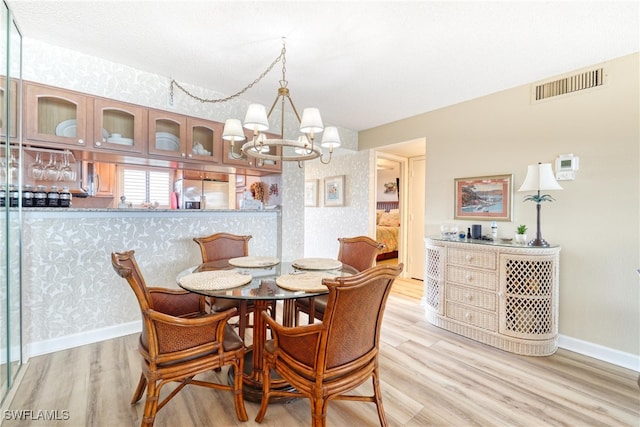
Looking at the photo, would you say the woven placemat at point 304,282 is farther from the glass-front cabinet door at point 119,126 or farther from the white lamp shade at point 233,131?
the glass-front cabinet door at point 119,126

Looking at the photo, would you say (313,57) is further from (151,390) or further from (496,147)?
(151,390)

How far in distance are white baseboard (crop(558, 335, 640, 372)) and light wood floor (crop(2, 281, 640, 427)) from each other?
0.07 meters

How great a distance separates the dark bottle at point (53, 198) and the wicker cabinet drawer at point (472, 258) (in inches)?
138

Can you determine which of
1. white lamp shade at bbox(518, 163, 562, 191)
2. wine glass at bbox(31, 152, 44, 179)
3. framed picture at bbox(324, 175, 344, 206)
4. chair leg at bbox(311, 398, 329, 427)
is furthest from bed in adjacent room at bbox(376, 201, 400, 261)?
wine glass at bbox(31, 152, 44, 179)

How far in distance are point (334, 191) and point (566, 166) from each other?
316 centimetres

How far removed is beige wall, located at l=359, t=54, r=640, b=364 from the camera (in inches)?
88.7

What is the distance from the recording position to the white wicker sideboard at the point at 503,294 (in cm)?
239

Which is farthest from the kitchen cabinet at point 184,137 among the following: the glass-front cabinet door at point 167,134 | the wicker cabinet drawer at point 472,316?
the wicker cabinet drawer at point 472,316

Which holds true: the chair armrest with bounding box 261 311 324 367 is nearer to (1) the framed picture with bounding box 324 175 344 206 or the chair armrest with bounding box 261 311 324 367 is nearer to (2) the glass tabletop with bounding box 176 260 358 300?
(2) the glass tabletop with bounding box 176 260 358 300

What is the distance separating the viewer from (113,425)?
154cm

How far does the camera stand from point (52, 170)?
2.37 m

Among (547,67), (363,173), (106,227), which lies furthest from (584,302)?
(106,227)

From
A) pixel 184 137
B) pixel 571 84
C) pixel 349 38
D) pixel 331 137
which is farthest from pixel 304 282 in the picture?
pixel 571 84

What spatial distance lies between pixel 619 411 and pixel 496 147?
229cm
